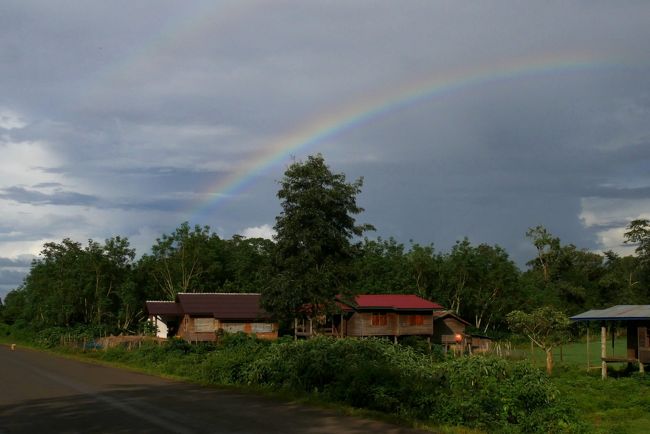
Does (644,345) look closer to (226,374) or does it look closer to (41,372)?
(226,374)

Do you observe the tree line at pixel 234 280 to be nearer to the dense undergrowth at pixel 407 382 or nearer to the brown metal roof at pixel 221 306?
the brown metal roof at pixel 221 306

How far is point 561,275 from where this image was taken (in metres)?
97.4

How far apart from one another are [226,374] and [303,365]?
415cm

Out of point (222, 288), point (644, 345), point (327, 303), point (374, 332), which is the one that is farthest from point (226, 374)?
point (222, 288)

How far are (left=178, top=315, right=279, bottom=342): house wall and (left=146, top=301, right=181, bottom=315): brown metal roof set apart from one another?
5.85ft

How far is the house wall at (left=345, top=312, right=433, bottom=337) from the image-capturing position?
2172 inches

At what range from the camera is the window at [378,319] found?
182 ft

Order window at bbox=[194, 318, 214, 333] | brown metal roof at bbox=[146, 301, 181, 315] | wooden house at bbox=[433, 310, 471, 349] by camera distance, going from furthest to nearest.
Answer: wooden house at bbox=[433, 310, 471, 349] → brown metal roof at bbox=[146, 301, 181, 315] → window at bbox=[194, 318, 214, 333]

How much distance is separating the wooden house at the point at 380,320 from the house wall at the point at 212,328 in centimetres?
372

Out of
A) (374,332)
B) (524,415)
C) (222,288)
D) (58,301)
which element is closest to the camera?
(524,415)

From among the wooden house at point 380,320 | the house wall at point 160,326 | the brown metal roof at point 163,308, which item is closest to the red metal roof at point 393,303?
the wooden house at point 380,320

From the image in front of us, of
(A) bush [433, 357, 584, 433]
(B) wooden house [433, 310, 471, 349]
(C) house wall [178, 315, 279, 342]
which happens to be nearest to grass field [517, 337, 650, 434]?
(A) bush [433, 357, 584, 433]

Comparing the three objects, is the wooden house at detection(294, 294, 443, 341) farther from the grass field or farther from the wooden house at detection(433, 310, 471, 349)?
the grass field

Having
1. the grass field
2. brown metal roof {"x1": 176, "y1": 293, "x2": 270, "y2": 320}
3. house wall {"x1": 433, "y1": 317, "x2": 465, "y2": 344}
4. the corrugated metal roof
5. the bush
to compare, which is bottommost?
→ the grass field
